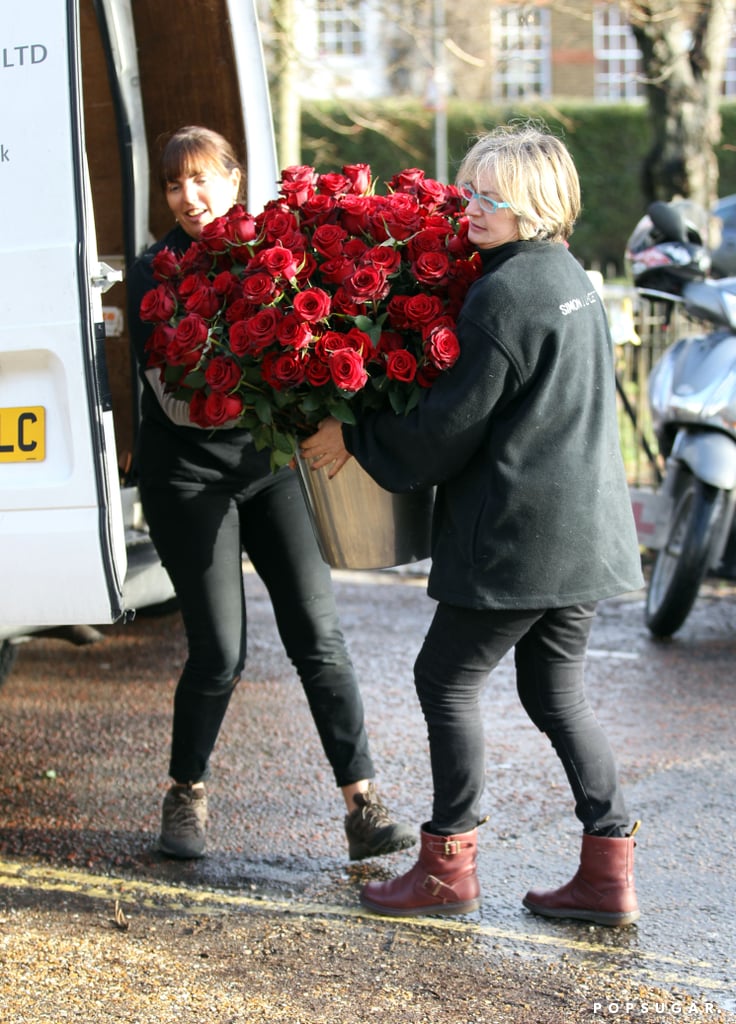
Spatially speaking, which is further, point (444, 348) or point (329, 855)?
point (329, 855)

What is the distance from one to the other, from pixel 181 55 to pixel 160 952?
110 inches

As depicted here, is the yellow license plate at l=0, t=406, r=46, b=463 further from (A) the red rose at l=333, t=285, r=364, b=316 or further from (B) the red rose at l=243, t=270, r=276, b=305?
(A) the red rose at l=333, t=285, r=364, b=316

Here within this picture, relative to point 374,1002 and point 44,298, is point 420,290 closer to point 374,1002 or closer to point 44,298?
point 44,298

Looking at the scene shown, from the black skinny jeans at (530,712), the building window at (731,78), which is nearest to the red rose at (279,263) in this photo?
the black skinny jeans at (530,712)

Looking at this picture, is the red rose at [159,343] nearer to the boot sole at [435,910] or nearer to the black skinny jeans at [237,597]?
the black skinny jeans at [237,597]

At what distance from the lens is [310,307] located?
9.73ft

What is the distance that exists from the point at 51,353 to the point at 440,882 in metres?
1.59

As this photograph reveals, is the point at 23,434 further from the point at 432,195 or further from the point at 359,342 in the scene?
the point at 432,195

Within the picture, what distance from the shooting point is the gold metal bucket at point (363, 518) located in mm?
3170

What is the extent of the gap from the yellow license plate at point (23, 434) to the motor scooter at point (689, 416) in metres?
3.14

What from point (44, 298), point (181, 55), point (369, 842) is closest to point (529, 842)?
point (369, 842)

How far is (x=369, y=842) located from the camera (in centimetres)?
350

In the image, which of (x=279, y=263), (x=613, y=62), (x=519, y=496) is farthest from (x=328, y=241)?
(x=613, y=62)

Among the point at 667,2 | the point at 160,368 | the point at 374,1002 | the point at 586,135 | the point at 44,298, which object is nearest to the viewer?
the point at 374,1002
